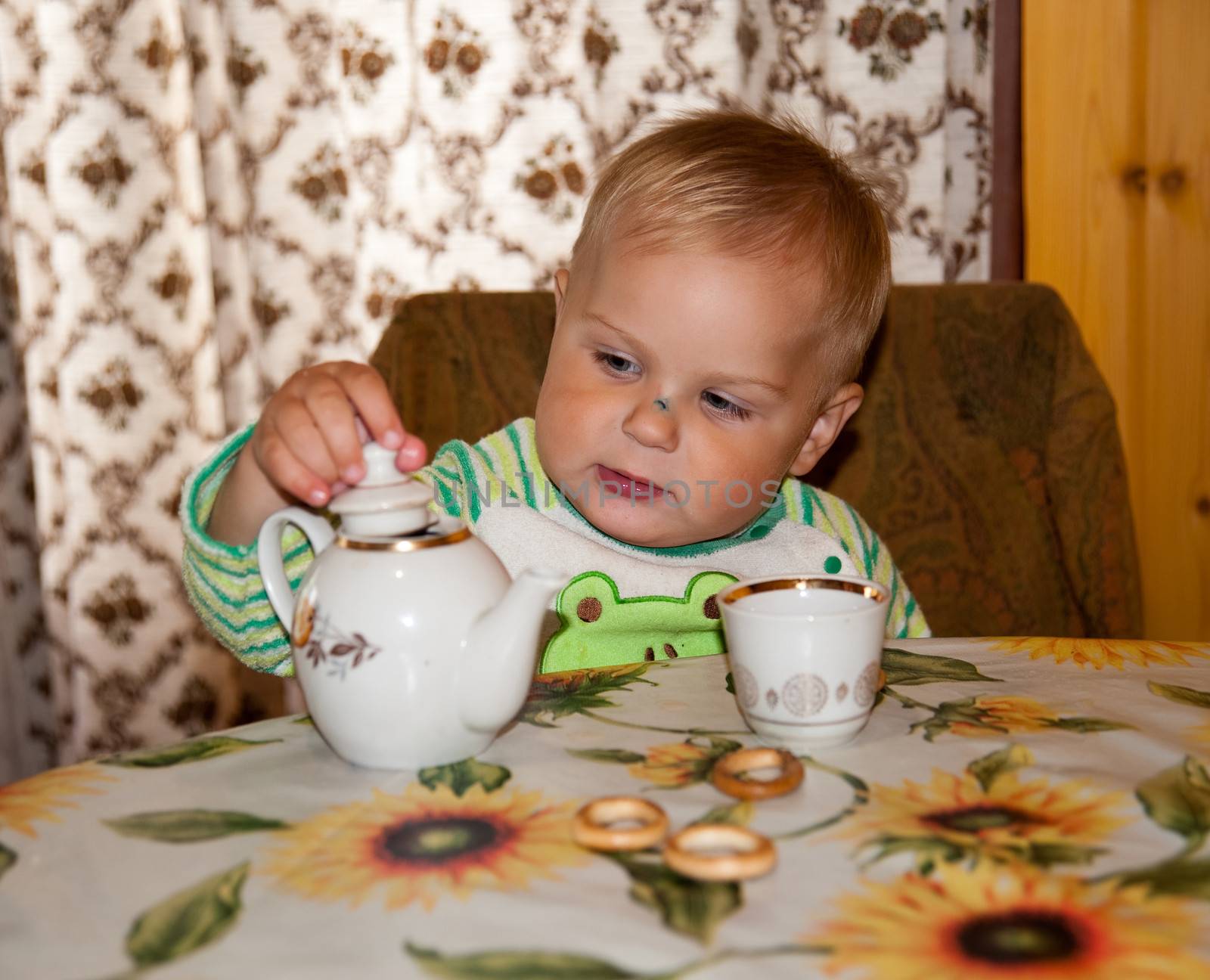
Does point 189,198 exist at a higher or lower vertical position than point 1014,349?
higher

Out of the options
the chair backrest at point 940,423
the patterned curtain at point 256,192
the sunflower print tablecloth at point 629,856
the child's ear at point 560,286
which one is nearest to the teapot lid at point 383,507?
the sunflower print tablecloth at point 629,856

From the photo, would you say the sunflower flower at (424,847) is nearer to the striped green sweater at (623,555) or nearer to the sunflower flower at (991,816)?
the sunflower flower at (991,816)

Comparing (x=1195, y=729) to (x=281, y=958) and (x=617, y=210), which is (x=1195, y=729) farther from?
(x=617, y=210)

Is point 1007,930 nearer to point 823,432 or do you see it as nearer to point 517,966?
point 517,966

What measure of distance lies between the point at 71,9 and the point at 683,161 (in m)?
1.64

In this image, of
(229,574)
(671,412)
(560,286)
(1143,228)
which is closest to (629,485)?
(671,412)

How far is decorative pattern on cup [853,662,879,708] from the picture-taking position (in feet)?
2.19

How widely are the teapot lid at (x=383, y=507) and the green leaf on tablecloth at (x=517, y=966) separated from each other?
0.91ft

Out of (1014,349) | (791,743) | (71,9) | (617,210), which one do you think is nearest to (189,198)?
(71,9)

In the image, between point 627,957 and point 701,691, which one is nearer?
point 627,957

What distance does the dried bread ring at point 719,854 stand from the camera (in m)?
0.50

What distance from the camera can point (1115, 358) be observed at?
2252 millimetres

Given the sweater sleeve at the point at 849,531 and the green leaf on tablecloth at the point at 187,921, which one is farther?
the sweater sleeve at the point at 849,531

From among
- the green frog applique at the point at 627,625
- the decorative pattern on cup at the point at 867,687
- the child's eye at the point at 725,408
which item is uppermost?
the child's eye at the point at 725,408
